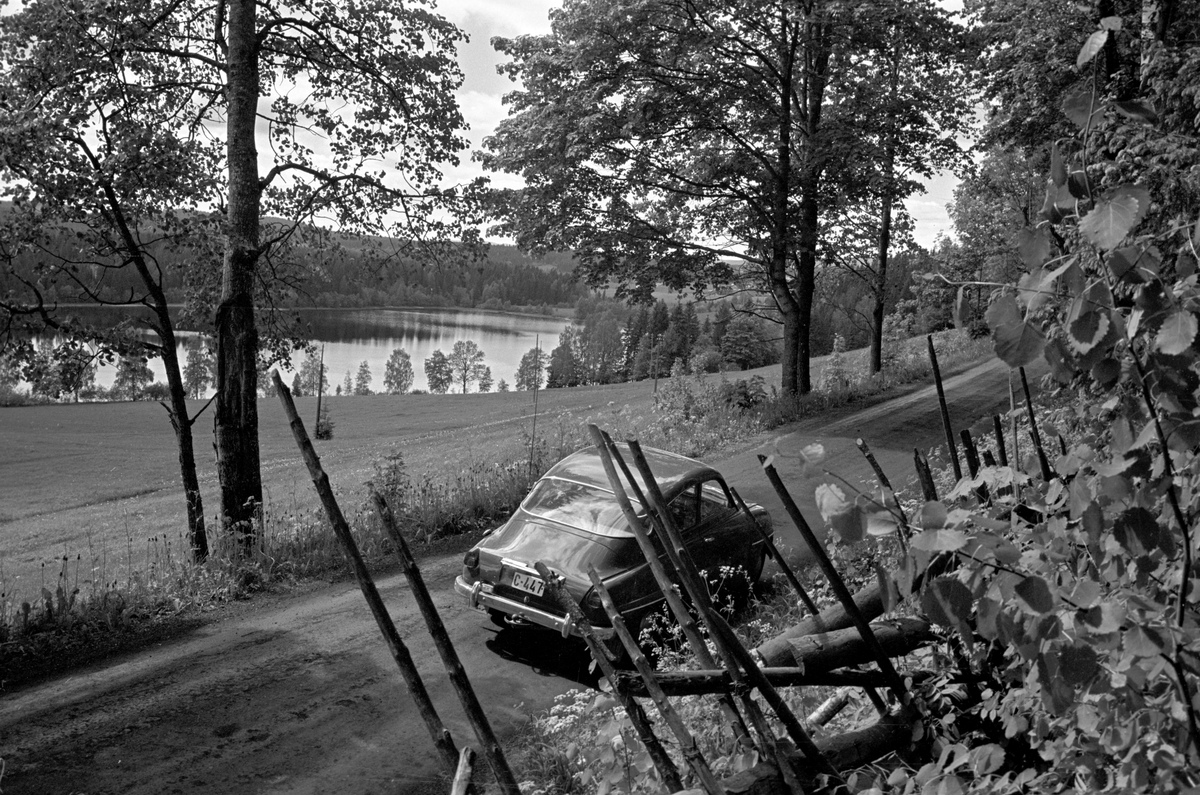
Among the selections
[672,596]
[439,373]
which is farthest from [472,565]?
[439,373]

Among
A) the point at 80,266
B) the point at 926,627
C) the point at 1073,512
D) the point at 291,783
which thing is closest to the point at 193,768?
the point at 291,783

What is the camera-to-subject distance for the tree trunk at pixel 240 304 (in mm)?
10180

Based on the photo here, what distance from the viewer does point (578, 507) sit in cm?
805

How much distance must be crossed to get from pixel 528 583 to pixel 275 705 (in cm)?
222

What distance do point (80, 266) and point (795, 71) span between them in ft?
49.0

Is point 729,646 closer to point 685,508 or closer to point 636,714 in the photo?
point 636,714

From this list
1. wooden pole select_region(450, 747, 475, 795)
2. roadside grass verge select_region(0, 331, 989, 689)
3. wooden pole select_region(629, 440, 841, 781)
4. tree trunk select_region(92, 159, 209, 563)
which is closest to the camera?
wooden pole select_region(450, 747, 475, 795)

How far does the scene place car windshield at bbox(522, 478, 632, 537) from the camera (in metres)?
7.78

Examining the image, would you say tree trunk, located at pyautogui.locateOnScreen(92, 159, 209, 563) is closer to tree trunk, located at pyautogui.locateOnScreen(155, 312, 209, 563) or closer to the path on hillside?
tree trunk, located at pyautogui.locateOnScreen(155, 312, 209, 563)

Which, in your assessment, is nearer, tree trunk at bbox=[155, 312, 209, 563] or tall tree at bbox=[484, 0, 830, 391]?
tree trunk at bbox=[155, 312, 209, 563]

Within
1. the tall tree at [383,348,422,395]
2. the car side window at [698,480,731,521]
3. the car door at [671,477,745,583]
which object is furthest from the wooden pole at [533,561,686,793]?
the tall tree at [383,348,422,395]

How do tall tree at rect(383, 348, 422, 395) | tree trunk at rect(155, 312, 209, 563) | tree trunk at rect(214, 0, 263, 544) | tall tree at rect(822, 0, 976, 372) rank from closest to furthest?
tree trunk at rect(155, 312, 209, 563)
tree trunk at rect(214, 0, 263, 544)
tall tree at rect(822, 0, 976, 372)
tall tree at rect(383, 348, 422, 395)

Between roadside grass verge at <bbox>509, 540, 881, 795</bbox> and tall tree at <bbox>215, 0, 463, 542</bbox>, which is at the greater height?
tall tree at <bbox>215, 0, 463, 542</bbox>

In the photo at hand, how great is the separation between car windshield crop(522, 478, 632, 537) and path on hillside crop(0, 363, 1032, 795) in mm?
1167
